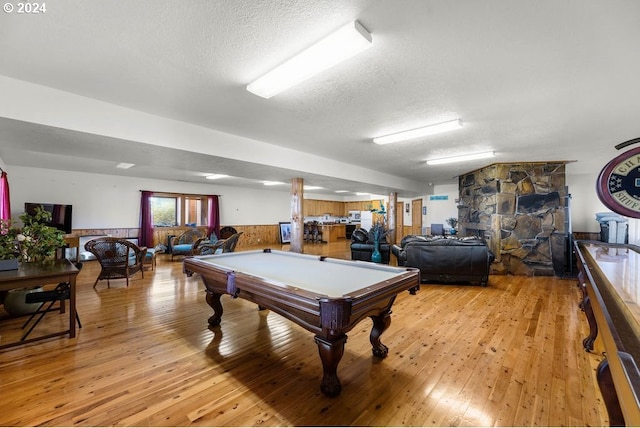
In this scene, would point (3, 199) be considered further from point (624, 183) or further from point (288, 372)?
point (624, 183)

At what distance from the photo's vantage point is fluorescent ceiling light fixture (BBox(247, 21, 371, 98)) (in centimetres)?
155

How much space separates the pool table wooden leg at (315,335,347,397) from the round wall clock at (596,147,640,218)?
2.21 meters

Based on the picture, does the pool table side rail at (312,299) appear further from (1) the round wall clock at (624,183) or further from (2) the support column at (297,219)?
(2) the support column at (297,219)

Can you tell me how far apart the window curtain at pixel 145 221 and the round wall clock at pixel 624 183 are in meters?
9.48

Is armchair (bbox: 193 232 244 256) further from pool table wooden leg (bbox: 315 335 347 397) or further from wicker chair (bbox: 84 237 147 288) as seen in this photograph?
pool table wooden leg (bbox: 315 335 347 397)

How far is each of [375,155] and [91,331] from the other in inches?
183

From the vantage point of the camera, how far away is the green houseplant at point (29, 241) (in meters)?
2.93

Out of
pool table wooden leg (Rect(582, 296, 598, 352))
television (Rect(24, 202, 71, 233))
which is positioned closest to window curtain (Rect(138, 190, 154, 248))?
television (Rect(24, 202, 71, 233))

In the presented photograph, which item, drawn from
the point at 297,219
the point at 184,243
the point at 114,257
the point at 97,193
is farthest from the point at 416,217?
the point at 97,193

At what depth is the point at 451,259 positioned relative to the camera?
4723mm

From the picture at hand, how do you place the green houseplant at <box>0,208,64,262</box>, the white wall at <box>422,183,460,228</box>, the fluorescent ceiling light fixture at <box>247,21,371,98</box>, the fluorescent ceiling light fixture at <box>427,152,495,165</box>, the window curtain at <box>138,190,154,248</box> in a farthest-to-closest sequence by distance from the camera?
the white wall at <box>422,183,460,228</box>, the window curtain at <box>138,190,154,248</box>, the fluorescent ceiling light fixture at <box>427,152,495,165</box>, the green houseplant at <box>0,208,64,262</box>, the fluorescent ceiling light fixture at <box>247,21,371,98</box>

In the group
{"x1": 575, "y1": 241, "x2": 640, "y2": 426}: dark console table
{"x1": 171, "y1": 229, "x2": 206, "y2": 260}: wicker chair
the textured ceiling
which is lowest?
{"x1": 171, "y1": 229, "x2": 206, "y2": 260}: wicker chair

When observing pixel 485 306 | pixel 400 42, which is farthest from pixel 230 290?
pixel 485 306

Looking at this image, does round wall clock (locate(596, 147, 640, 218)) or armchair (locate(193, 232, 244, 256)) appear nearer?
round wall clock (locate(596, 147, 640, 218))
